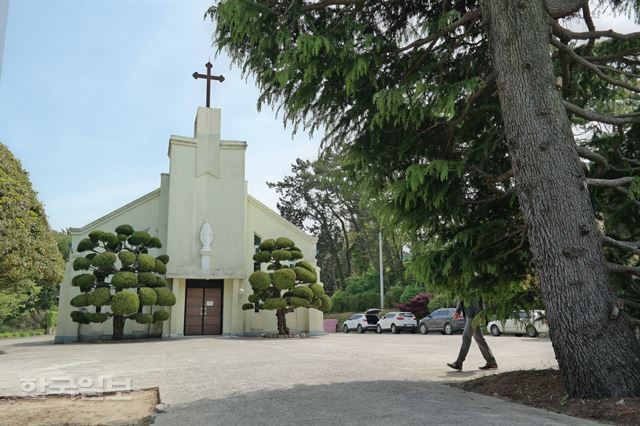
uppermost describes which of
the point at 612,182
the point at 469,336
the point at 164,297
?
the point at 612,182

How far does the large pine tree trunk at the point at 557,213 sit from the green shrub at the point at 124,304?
17449 mm

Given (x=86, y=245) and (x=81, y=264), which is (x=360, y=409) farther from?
(x=86, y=245)

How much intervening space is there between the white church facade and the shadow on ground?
17.2m

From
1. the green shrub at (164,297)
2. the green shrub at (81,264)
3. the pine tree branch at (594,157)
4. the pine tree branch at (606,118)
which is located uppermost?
the pine tree branch at (606,118)

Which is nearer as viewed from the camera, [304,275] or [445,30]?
[445,30]

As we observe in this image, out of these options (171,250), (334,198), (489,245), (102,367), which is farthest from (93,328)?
(334,198)

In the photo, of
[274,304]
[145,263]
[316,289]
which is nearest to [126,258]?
[145,263]

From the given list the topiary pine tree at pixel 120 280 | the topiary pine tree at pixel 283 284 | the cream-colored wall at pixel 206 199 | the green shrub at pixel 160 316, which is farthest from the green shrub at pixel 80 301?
the topiary pine tree at pixel 283 284

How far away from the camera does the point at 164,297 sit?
21.0 meters

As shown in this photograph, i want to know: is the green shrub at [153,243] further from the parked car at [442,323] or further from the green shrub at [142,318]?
the parked car at [442,323]

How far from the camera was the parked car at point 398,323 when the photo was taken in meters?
30.0

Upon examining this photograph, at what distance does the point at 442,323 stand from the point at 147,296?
1532cm

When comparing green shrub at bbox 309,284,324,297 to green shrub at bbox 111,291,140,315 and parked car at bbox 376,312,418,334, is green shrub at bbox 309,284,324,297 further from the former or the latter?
parked car at bbox 376,312,418,334

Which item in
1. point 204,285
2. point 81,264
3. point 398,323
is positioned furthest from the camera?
point 398,323
